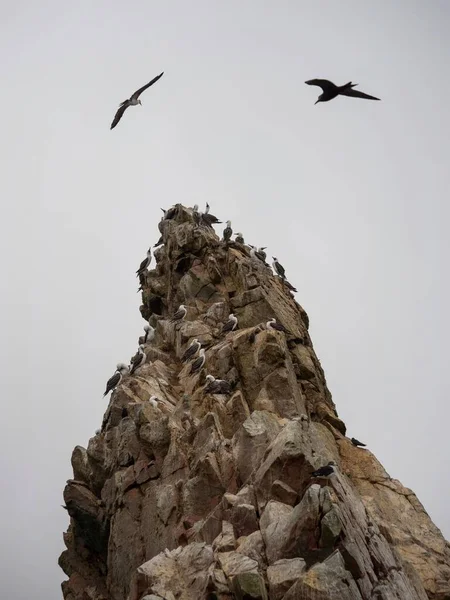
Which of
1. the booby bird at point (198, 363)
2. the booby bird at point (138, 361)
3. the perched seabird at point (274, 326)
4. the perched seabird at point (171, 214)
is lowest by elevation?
the booby bird at point (198, 363)

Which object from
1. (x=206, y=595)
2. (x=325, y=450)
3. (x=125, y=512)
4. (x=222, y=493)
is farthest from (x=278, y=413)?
(x=206, y=595)

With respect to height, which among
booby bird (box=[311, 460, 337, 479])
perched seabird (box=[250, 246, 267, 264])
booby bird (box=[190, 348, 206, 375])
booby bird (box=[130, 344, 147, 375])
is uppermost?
perched seabird (box=[250, 246, 267, 264])

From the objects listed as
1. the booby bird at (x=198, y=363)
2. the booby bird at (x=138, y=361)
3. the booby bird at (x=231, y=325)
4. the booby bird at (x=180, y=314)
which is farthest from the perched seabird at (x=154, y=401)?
the booby bird at (x=180, y=314)

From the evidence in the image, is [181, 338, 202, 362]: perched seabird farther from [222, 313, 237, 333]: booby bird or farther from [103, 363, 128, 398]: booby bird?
[103, 363, 128, 398]: booby bird

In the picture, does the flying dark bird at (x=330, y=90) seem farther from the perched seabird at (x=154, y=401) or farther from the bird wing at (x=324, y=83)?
the perched seabird at (x=154, y=401)

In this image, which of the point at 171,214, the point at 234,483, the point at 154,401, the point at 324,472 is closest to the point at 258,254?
the point at 171,214

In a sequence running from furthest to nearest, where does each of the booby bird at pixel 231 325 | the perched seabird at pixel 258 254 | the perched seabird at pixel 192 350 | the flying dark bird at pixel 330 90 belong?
the perched seabird at pixel 258 254 → the booby bird at pixel 231 325 → the perched seabird at pixel 192 350 → the flying dark bird at pixel 330 90

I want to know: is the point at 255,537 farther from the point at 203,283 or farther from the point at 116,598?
the point at 203,283

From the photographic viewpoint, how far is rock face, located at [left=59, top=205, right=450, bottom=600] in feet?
53.9

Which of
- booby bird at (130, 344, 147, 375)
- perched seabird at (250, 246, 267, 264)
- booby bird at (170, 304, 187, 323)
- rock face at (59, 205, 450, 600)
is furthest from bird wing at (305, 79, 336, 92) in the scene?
perched seabird at (250, 246, 267, 264)

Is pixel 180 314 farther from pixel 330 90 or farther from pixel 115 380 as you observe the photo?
pixel 330 90

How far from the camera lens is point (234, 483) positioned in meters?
21.7

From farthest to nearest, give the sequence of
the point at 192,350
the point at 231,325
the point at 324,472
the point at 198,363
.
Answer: the point at 231,325 < the point at 192,350 < the point at 198,363 < the point at 324,472

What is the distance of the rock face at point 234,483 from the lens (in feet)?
53.9
